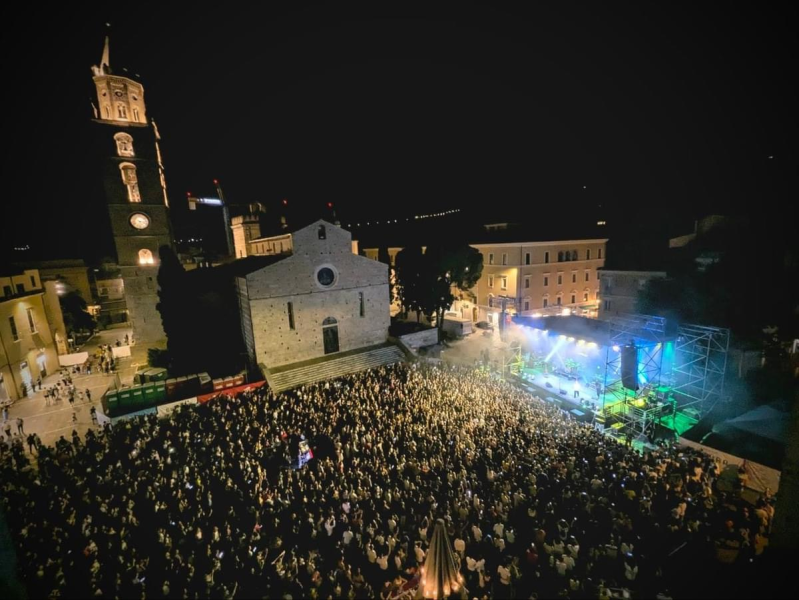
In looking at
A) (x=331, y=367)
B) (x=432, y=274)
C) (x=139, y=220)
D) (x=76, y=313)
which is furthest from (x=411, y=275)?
(x=76, y=313)

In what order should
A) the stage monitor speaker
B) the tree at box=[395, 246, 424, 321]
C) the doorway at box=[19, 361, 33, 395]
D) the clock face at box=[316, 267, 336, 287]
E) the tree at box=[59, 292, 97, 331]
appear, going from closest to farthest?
the stage monitor speaker < the doorway at box=[19, 361, 33, 395] < the clock face at box=[316, 267, 336, 287] < the tree at box=[395, 246, 424, 321] < the tree at box=[59, 292, 97, 331]

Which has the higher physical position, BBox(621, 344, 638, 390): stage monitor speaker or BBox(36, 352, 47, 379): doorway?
BBox(621, 344, 638, 390): stage monitor speaker

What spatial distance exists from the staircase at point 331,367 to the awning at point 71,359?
13682 millimetres

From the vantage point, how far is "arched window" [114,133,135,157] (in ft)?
79.2

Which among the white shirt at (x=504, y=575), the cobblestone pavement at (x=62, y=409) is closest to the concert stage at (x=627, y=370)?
the white shirt at (x=504, y=575)

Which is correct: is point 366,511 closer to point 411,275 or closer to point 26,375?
point 411,275

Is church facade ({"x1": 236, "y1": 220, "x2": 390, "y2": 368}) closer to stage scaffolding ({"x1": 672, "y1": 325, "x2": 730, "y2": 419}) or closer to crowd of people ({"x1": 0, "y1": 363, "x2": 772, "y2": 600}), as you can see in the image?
crowd of people ({"x1": 0, "y1": 363, "x2": 772, "y2": 600})

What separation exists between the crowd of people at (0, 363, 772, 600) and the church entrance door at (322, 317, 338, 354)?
10.7 m

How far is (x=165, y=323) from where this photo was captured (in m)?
25.7

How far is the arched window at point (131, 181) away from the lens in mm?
24766

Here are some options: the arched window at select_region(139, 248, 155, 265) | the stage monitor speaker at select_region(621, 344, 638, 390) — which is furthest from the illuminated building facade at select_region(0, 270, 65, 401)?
the stage monitor speaker at select_region(621, 344, 638, 390)

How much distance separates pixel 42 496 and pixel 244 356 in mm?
13380

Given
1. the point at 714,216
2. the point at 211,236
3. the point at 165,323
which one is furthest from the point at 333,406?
the point at 211,236

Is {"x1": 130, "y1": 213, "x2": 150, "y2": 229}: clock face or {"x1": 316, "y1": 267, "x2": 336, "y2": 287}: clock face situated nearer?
{"x1": 316, "y1": 267, "x2": 336, "y2": 287}: clock face
